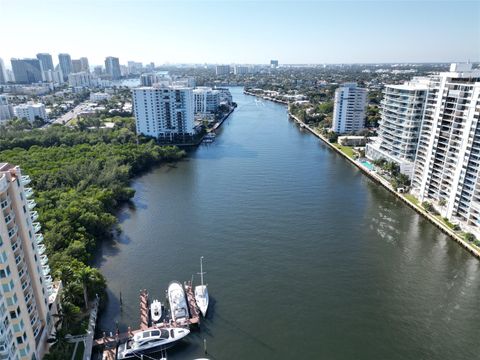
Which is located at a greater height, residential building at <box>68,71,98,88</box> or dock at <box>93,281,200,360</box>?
residential building at <box>68,71,98,88</box>

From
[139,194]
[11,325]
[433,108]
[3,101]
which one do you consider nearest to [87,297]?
[11,325]

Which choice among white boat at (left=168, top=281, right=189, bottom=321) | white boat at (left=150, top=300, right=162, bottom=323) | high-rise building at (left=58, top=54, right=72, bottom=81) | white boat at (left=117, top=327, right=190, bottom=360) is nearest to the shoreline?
white boat at (left=168, top=281, right=189, bottom=321)

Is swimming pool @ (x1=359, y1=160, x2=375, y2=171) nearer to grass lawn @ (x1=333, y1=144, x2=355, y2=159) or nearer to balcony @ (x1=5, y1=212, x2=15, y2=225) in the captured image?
grass lawn @ (x1=333, y1=144, x2=355, y2=159)

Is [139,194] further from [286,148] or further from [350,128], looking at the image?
[350,128]

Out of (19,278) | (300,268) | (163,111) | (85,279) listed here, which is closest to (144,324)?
(85,279)

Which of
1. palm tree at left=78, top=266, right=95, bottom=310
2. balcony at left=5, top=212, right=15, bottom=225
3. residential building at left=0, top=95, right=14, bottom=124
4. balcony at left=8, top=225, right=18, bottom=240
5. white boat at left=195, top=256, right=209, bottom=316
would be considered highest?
balcony at left=5, top=212, right=15, bottom=225

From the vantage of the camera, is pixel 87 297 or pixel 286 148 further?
pixel 286 148
